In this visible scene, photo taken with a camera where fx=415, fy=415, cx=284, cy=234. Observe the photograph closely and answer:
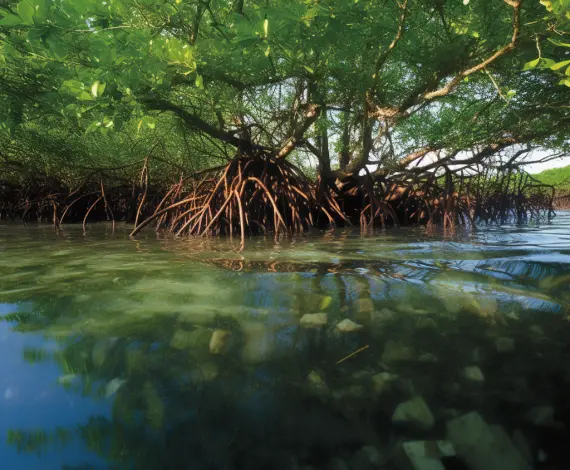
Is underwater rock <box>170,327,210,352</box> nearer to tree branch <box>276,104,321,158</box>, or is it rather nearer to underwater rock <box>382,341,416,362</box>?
underwater rock <box>382,341,416,362</box>

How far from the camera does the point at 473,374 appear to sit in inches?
34.8

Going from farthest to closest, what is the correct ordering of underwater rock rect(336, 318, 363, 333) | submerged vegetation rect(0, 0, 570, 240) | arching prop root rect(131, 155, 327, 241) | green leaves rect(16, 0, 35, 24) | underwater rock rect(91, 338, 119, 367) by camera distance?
arching prop root rect(131, 155, 327, 241)
submerged vegetation rect(0, 0, 570, 240)
green leaves rect(16, 0, 35, 24)
underwater rock rect(336, 318, 363, 333)
underwater rock rect(91, 338, 119, 367)

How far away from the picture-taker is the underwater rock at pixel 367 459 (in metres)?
0.65

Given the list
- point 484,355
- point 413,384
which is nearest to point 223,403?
point 413,384

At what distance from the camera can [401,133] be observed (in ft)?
18.2

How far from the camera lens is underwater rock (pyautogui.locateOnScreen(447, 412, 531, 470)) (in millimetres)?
654

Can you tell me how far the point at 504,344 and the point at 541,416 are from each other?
277 mm

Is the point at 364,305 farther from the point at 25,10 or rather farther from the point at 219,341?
the point at 25,10

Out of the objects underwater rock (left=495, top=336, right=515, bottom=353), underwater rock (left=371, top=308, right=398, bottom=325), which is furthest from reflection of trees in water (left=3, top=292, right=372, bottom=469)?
underwater rock (left=495, top=336, right=515, bottom=353)

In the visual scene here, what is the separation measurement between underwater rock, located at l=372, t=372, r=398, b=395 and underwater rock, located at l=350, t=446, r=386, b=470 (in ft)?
0.52

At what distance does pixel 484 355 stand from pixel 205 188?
498 cm

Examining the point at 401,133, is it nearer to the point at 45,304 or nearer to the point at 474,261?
the point at 474,261

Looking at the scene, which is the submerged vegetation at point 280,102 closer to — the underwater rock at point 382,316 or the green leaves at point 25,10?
the green leaves at point 25,10

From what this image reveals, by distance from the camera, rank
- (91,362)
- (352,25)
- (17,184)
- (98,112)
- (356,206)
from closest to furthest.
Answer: (91,362) → (352,25) → (98,112) → (356,206) → (17,184)
